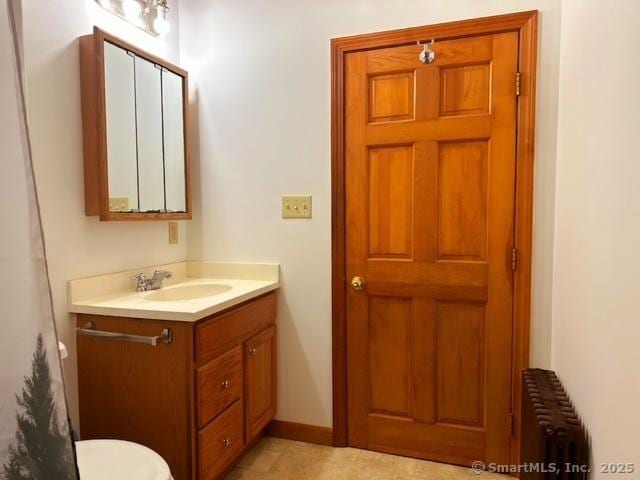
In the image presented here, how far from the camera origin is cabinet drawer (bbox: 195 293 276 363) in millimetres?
1520

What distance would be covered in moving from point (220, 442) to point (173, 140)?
1425 mm

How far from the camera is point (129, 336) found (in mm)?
1509

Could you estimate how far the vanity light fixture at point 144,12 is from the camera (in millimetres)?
1796

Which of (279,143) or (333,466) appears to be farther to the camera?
(279,143)

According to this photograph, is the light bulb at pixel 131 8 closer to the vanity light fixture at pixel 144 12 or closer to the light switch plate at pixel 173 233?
the vanity light fixture at pixel 144 12

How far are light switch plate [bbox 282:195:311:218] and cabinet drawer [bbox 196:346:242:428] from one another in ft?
2.33

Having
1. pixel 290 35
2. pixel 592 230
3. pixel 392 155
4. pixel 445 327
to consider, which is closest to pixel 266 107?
pixel 290 35

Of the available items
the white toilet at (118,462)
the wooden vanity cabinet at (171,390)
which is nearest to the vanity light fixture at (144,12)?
the wooden vanity cabinet at (171,390)

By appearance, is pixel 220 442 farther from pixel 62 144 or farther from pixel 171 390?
pixel 62 144

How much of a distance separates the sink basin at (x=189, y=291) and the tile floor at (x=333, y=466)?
819mm

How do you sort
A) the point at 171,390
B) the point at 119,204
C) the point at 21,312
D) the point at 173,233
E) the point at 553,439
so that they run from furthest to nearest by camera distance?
the point at 173,233 → the point at 119,204 → the point at 171,390 → the point at 553,439 → the point at 21,312

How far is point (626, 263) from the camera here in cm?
97

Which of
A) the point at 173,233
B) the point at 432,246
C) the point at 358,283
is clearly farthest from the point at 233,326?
the point at 432,246

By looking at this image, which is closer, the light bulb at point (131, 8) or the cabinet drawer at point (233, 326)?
the cabinet drawer at point (233, 326)
